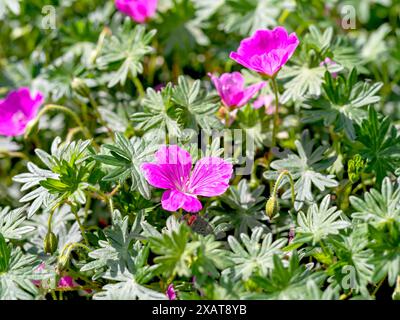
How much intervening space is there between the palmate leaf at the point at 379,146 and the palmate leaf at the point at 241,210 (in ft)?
1.03

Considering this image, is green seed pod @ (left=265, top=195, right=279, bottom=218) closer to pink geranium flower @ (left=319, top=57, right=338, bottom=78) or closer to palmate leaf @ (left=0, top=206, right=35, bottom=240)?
pink geranium flower @ (left=319, top=57, right=338, bottom=78)

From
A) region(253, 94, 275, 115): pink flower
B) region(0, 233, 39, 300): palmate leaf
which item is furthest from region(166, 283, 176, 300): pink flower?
region(253, 94, 275, 115): pink flower

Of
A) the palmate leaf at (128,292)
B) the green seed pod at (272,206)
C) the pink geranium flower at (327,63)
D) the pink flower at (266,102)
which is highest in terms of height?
the pink geranium flower at (327,63)

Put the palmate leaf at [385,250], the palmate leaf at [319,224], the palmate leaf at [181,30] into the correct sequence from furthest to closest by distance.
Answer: the palmate leaf at [181,30] → the palmate leaf at [319,224] → the palmate leaf at [385,250]

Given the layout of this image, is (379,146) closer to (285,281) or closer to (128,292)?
(285,281)

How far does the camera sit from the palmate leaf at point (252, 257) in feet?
4.77

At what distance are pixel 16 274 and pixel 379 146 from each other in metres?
1.01

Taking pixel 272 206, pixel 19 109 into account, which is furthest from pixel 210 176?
pixel 19 109

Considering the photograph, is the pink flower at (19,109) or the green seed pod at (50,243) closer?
the green seed pod at (50,243)

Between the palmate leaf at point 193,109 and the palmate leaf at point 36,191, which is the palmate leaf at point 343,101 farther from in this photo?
the palmate leaf at point 36,191

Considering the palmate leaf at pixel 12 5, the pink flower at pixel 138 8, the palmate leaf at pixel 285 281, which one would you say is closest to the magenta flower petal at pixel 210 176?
the palmate leaf at pixel 285 281

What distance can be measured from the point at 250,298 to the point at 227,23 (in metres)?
1.16

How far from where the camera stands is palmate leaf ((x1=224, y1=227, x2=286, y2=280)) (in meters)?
1.45

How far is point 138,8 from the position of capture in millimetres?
2180
